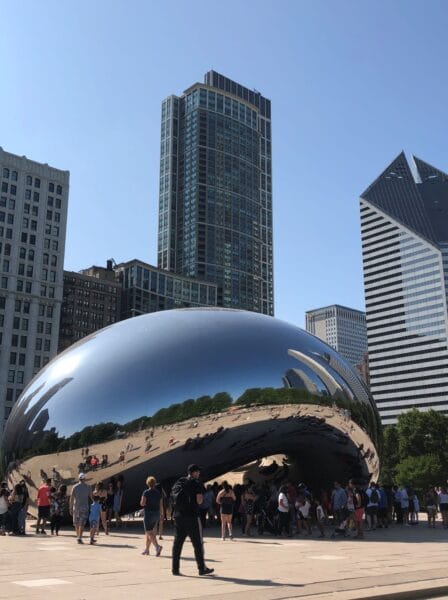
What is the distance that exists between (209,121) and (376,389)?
91209 millimetres

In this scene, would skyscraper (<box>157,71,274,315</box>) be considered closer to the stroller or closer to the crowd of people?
the crowd of people

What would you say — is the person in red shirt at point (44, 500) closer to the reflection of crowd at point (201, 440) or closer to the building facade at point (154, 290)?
the reflection of crowd at point (201, 440)

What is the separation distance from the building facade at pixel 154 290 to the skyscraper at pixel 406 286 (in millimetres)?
54415

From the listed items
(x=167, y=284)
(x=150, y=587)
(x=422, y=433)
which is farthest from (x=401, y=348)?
(x=150, y=587)

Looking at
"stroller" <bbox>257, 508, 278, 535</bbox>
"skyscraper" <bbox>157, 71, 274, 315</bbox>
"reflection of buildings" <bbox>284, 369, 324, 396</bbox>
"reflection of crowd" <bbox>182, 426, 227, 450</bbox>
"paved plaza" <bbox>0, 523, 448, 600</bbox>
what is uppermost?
"skyscraper" <bbox>157, 71, 274, 315</bbox>

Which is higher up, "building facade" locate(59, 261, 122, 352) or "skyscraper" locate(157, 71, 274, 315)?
"skyscraper" locate(157, 71, 274, 315)

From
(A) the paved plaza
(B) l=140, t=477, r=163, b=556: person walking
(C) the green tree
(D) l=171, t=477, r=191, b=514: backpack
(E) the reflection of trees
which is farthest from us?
(C) the green tree

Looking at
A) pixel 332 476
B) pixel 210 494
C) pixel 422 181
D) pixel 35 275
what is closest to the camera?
pixel 210 494

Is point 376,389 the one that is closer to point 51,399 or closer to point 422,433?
point 422,433

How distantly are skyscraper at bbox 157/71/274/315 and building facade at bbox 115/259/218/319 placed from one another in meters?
16.3

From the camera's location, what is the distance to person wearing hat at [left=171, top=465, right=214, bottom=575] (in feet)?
27.2

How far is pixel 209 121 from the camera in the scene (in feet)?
610

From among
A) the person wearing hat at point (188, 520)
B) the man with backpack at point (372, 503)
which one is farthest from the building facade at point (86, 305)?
the person wearing hat at point (188, 520)

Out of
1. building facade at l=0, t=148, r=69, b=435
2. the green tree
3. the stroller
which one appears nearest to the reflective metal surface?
the stroller
